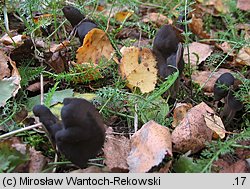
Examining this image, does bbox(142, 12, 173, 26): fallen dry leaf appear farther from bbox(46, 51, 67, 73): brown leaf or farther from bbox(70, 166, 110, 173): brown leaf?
bbox(70, 166, 110, 173): brown leaf

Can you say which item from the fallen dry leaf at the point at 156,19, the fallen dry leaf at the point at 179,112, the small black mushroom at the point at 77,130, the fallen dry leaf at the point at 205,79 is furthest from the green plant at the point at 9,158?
the fallen dry leaf at the point at 156,19

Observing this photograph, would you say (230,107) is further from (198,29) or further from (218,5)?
(218,5)

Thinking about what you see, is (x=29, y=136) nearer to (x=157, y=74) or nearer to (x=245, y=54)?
(x=157, y=74)

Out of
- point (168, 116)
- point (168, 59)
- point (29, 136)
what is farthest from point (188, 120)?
point (29, 136)

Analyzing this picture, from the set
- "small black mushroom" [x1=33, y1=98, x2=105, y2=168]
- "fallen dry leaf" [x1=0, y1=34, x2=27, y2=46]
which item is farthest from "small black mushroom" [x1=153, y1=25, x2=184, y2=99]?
"fallen dry leaf" [x1=0, y1=34, x2=27, y2=46]

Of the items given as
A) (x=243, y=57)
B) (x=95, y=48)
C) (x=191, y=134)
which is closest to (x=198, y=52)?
(x=243, y=57)

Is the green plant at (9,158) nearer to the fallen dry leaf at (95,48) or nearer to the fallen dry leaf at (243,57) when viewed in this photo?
the fallen dry leaf at (95,48)
